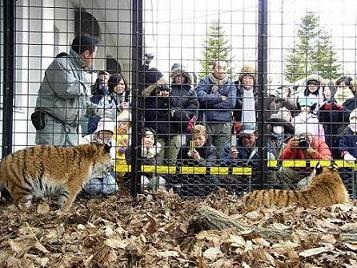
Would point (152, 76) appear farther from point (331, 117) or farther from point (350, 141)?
point (350, 141)

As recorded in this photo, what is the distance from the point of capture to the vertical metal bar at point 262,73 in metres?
7.90

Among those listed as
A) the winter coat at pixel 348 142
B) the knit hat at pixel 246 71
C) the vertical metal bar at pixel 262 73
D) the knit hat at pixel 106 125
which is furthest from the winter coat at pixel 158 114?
the winter coat at pixel 348 142

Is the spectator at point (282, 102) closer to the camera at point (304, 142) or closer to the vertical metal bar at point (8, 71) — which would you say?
the camera at point (304, 142)

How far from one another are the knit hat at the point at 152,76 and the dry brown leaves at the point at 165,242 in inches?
107

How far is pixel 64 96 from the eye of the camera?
25.9 feet

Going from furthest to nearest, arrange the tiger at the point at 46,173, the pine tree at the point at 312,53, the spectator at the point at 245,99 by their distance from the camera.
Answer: the pine tree at the point at 312,53 → the spectator at the point at 245,99 → the tiger at the point at 46,173

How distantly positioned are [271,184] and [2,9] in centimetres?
397

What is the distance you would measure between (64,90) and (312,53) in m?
3.96

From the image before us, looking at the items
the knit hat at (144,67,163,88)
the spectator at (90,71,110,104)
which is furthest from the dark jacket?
the spectator at (90,71,110,104)

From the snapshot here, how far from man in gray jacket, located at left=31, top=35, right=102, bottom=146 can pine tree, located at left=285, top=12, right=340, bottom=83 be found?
9.32 ft

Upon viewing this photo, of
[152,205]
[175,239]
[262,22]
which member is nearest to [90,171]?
[152,205]

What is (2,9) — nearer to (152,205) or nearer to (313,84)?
(152,205)

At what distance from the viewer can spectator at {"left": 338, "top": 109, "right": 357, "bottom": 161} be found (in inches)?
342

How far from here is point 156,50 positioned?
7.99m
